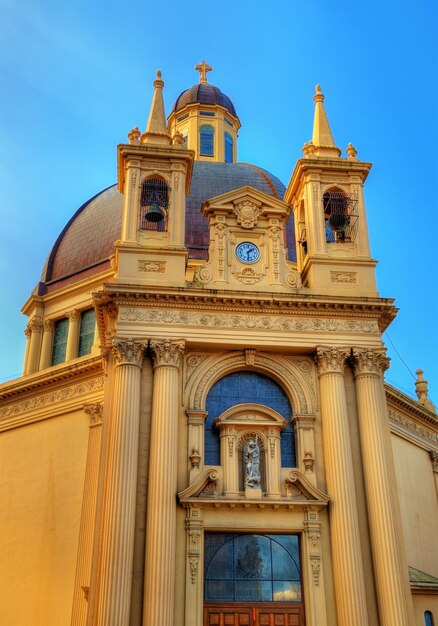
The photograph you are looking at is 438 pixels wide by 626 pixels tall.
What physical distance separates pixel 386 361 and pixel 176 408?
23.0 ft

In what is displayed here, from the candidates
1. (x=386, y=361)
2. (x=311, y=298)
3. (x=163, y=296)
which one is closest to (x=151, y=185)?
(x=163, y=296)

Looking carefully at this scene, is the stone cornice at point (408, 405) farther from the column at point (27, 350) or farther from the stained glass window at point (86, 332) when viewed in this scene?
the column at point (27, 350)

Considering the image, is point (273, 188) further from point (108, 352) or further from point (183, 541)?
point (183, 541)

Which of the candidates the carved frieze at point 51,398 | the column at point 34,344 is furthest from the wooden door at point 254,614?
the column at point 34,344

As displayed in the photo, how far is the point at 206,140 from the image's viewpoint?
48438mm

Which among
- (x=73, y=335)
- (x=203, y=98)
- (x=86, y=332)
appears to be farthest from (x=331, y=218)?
(x=203, y=98)

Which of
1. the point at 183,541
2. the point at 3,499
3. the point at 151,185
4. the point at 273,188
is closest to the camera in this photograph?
the point at 183,541

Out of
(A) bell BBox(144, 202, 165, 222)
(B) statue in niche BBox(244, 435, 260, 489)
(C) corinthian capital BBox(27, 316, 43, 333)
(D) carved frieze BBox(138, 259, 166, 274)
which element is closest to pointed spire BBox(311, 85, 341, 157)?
(A) bell BBox(144, 202, 165, 222)

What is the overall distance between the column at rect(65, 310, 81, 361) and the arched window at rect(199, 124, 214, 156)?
1693cm

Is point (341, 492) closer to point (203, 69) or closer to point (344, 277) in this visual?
point (344, 277)

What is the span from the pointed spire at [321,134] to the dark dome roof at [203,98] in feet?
69.0

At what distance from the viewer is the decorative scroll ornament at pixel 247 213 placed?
2564 cm

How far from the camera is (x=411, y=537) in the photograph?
94.3 ft

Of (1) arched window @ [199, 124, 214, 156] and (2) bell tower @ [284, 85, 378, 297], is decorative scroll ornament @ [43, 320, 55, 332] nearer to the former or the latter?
(2) bell tower @ [284, 85, 378, 297]
